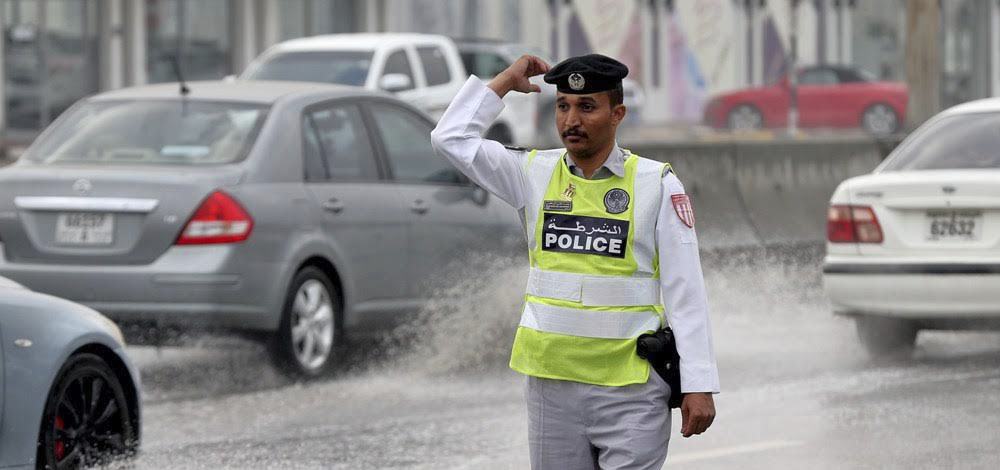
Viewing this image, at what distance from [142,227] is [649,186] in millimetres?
5417

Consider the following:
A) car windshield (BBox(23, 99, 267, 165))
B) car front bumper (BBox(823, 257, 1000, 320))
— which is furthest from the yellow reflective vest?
car front bumper (BBox(823, 257, 1000, 320))

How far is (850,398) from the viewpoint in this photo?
933cm

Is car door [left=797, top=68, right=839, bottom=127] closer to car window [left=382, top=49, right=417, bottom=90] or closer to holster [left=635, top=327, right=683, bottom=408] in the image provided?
car window [left=382, top=49, right=417, bottom=90]

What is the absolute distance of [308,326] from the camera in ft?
33.4

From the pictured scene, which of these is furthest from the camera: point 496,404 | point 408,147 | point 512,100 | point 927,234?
point 512,100

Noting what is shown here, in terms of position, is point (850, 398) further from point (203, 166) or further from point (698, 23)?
point (698, 23)

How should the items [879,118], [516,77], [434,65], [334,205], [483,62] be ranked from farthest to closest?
[879,118] → [483,62] → [434,65] → [334,205] → [516,77]

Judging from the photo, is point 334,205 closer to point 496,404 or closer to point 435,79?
point 496,404

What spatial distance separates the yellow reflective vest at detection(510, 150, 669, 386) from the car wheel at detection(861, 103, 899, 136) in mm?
36048

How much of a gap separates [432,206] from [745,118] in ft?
99.7

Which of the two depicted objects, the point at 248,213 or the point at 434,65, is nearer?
the point at 248,213

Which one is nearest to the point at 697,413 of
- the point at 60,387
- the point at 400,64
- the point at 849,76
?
the point at 60,387

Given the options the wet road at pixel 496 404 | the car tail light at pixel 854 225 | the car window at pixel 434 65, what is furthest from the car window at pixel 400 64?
the car tail light at pixel 854 225

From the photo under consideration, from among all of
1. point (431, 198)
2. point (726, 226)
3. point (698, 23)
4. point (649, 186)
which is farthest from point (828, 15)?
point (649, 186)
